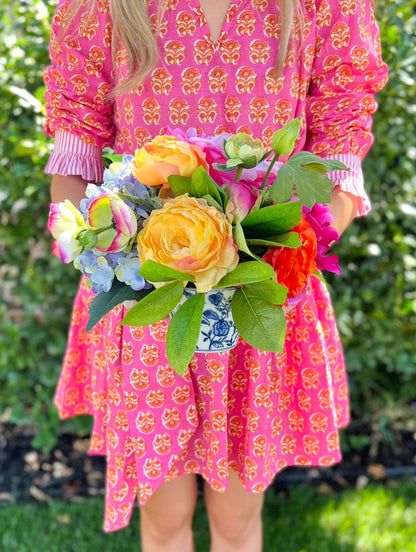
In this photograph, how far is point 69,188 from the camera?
58.3 inches

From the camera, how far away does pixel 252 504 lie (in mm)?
1665

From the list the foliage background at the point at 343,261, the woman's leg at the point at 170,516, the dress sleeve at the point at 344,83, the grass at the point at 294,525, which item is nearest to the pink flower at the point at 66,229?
the dress sleeve at the point at 344,83

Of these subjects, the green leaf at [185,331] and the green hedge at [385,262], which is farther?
the green hedge at [385,262]

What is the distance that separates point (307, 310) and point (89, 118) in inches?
26.6

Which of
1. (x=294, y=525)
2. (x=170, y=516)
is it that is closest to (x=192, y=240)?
(x=170, y=516)

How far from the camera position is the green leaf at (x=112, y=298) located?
41.9 inches

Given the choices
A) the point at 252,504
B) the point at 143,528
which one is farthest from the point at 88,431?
the point at 252,504

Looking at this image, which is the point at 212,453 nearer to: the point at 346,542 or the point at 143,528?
the point at 143,528

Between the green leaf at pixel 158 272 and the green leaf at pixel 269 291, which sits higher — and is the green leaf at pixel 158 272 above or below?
above

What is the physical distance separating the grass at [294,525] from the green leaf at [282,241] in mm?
1554

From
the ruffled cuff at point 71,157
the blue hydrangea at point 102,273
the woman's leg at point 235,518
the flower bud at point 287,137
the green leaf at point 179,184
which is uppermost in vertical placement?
the flower bud at point 287,137

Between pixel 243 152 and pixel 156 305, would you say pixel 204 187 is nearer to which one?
pixel 243 152

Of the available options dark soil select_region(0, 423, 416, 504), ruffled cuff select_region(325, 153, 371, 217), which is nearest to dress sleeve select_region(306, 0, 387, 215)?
ruffled cuff select_region(325, 153, 371, 217)

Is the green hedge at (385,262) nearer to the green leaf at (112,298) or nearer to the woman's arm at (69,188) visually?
the woman's arm at (69,188)
